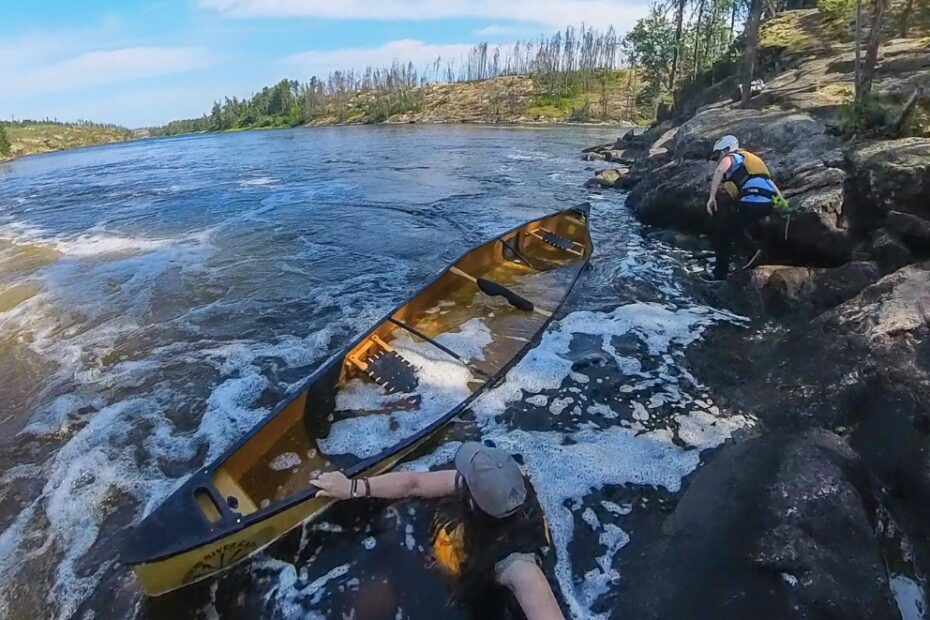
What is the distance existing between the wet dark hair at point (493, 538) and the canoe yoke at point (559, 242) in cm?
886

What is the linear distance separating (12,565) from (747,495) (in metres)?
6.67

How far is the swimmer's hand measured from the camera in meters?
4.54

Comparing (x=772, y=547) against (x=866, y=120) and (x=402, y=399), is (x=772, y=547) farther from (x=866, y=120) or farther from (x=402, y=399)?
(x=866, y=120)

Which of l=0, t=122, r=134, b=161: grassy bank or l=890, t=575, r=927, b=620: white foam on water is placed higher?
l=0, t=122, r=134, b=161: grassy bank

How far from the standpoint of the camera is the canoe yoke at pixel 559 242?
464 inches

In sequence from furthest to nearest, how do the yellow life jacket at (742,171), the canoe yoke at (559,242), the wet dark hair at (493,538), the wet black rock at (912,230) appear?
the canoe yoke at (559,242) < the yellow life jacket at (742,171) < the wet black rock at (912,230) < the wet dark hair at (493,538)

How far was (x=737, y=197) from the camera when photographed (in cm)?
953

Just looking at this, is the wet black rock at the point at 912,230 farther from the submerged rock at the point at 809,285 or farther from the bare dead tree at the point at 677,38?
the bare dead tree at the point at 677,38

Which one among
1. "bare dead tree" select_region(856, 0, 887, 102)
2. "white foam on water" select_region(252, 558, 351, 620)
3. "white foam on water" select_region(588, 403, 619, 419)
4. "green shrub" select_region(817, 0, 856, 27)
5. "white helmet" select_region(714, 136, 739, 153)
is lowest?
"white foam on water" select_region(252, 558, 351, 620)

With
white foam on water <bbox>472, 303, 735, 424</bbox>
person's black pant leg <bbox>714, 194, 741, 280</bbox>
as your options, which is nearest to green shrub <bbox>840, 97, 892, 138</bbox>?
person's black pant leg <bbox>714, 194, 741, 280</bbox>

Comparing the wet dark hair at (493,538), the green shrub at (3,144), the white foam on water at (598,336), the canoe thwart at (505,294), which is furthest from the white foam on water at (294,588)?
the green shrub at (3,144)

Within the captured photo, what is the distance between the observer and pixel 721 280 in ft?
33.0

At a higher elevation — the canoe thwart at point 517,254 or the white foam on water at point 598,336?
the canoe thwart at point 517,254

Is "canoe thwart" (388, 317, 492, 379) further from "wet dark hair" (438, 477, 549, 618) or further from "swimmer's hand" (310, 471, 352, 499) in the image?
"wet dark hair" (438, 477, 549, 618)
